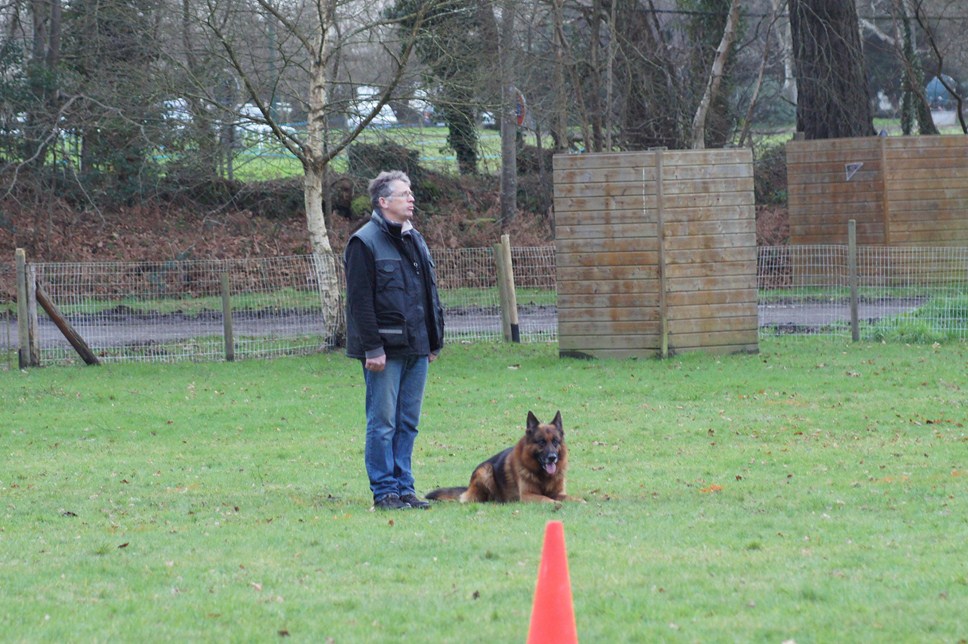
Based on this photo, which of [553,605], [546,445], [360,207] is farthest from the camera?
[360,207]

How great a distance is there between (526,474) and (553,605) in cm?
382

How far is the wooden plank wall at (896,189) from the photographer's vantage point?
2478 centimetres

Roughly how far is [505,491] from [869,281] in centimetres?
1372

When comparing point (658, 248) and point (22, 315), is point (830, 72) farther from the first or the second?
point (22, 315)

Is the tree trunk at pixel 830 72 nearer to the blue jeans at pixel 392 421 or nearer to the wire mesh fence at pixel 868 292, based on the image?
the wire mesh fence at pixel 868 292

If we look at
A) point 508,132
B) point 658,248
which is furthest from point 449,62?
point 508,132

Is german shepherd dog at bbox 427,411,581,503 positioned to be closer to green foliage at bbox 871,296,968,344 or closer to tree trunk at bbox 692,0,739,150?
green foliage at bbox 871,296,968,344

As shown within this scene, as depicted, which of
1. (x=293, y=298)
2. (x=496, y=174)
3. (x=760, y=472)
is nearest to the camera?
(x=760, y=472)

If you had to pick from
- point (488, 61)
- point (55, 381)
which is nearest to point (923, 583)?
point (55, 381)

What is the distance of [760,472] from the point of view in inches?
365

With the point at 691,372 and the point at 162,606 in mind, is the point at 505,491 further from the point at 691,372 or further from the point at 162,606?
the point at 691,372

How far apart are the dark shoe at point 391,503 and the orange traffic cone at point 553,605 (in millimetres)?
3532

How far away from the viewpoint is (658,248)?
55.1ft

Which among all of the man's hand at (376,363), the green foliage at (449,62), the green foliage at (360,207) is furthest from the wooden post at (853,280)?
the green foliage at (360,207)
